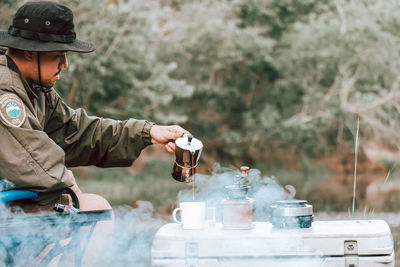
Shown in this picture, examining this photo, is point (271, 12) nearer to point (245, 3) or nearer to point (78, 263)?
point (245, 3)

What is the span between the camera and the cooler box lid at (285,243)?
1.78m

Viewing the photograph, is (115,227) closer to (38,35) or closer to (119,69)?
(38,35)

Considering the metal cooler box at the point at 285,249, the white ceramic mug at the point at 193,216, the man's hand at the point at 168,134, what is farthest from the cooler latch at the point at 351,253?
the man's hand at the point at 168,134

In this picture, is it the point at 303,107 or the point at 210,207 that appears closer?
the point at 210,207

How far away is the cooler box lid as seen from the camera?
1777 millimetres

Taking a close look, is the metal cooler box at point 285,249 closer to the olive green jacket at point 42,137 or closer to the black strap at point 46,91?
the olive green jacket at point 42,137

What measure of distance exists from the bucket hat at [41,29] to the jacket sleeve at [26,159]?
0.29 meters

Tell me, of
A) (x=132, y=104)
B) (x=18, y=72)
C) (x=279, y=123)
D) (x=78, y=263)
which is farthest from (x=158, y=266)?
(x=279, y=123)

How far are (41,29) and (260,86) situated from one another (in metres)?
13.7

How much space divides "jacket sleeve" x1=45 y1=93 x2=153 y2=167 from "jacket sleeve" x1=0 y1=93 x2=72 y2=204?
1.67 feet

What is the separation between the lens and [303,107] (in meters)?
14.3

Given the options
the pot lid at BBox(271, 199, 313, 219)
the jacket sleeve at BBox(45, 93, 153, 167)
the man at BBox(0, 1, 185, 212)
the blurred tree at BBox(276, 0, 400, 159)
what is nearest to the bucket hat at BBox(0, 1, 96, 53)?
the man at BBox(0, 1, 185, 212)

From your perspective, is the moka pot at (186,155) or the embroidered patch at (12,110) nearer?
the embroidered patch at (12,110)

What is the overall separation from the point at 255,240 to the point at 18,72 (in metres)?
1.04
